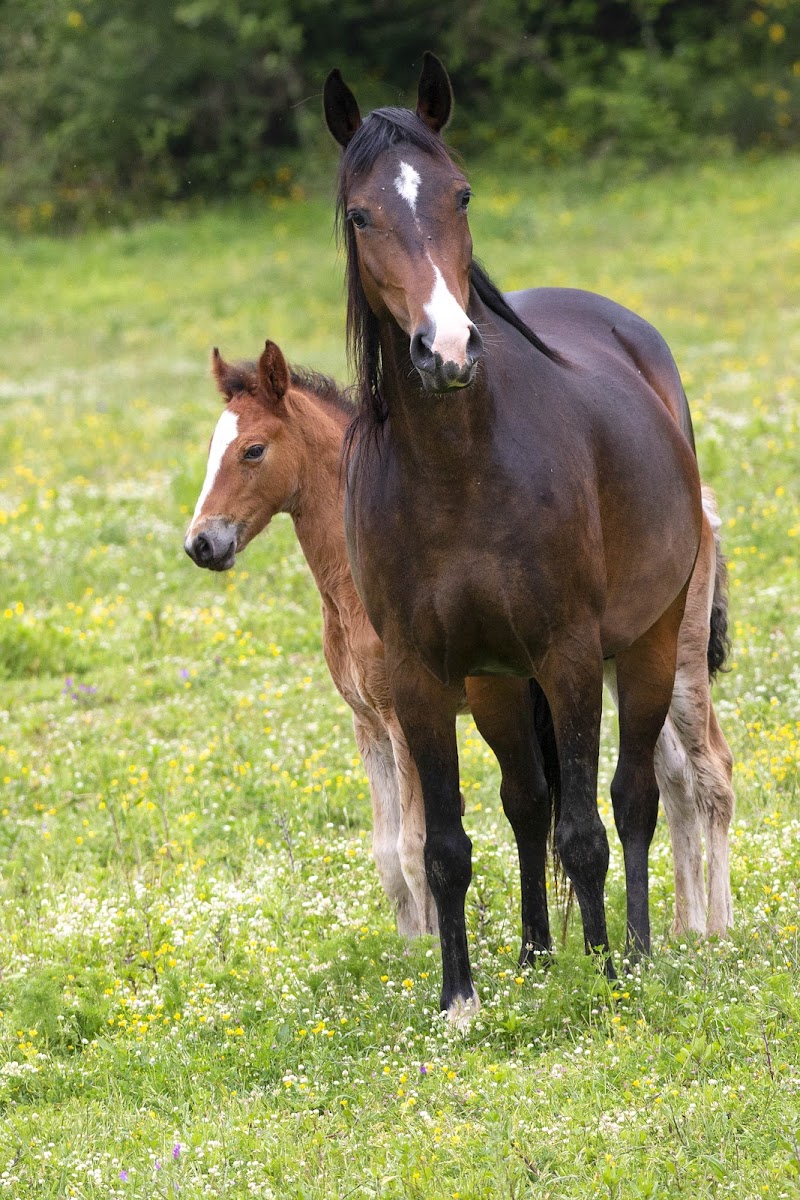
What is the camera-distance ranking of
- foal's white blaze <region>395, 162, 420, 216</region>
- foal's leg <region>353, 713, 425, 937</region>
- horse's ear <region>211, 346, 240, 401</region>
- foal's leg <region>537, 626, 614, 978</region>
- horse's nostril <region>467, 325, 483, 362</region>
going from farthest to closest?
horse's ear <region>211, 346, 240, 401</region> → foal's leg <region>353, 713, 425, 937</region> → foal's leg <region>537, 626, 614, 978</region> → foal's white blaze <region>395, 162, 420, 216</region> → horse's nostril <region>467, 325, 483, 362</region>

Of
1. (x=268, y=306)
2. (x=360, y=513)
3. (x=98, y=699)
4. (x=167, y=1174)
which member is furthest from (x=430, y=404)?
(x=268, y=306)

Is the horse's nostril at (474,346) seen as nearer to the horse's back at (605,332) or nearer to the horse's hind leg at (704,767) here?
the horse's back at (605,332)

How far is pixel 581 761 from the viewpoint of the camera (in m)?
4.48

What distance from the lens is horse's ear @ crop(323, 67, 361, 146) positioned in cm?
423

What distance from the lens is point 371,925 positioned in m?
5.57

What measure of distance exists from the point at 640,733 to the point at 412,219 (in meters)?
1.93

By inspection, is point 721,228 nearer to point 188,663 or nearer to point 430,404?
point 188,663

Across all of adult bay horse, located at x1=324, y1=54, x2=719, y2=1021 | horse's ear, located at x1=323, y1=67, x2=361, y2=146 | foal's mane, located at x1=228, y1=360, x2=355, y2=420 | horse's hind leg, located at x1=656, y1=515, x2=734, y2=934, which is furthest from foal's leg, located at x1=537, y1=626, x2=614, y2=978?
foal's mane, located at x1=228, y1=360, x2=355, y2=420

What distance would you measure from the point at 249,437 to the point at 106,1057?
2.39m

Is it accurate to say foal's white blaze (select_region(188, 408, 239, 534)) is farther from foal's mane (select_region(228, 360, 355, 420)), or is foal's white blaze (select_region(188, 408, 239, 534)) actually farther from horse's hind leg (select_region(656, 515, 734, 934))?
horse's hind leg (select_region(656, 515, 734, 934))

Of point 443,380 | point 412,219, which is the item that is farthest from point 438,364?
point 412,219

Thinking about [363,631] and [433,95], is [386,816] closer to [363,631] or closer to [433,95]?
[363,631]

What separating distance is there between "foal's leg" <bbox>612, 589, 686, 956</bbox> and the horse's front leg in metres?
0.66

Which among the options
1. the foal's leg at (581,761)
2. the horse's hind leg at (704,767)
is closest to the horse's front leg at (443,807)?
the foal's leg at (581,761)
